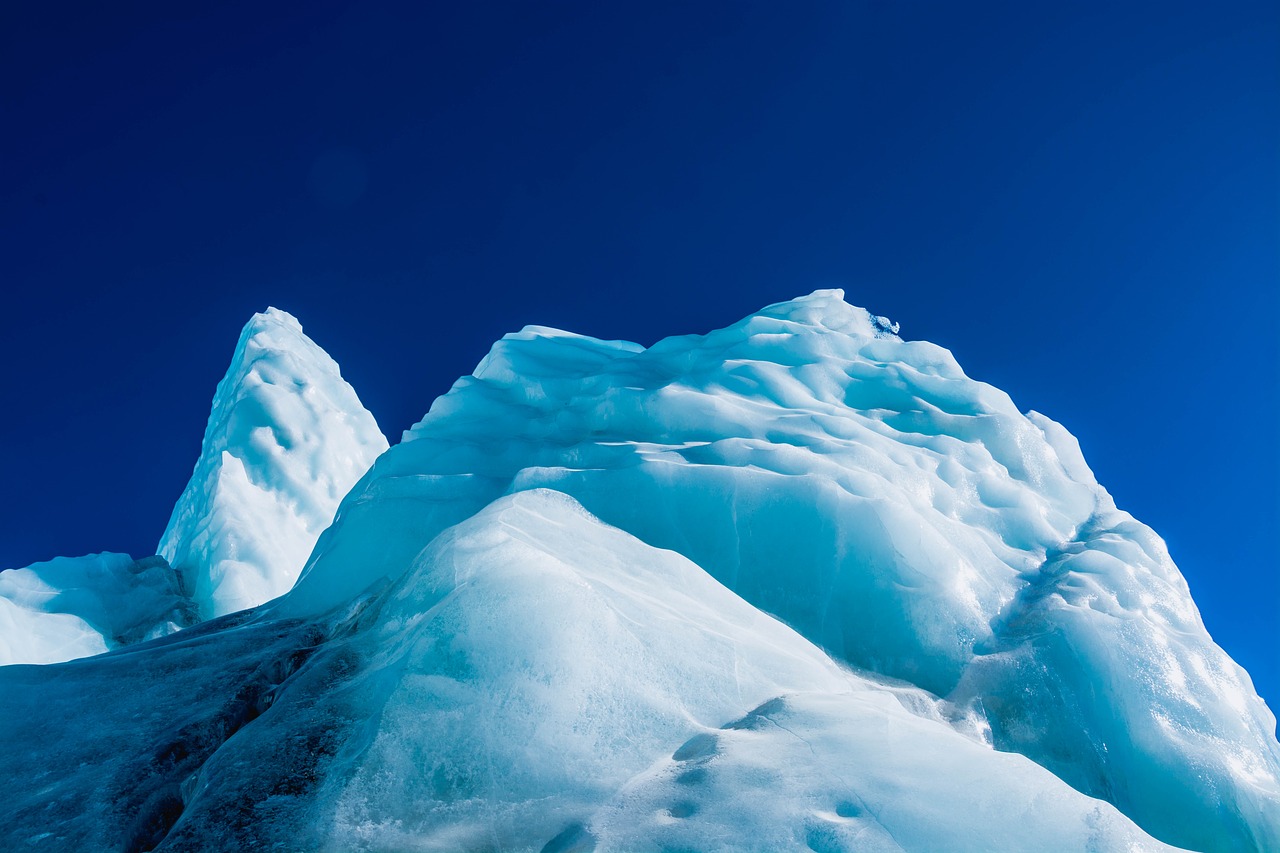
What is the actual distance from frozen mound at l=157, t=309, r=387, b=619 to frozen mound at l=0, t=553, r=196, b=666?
698 mm

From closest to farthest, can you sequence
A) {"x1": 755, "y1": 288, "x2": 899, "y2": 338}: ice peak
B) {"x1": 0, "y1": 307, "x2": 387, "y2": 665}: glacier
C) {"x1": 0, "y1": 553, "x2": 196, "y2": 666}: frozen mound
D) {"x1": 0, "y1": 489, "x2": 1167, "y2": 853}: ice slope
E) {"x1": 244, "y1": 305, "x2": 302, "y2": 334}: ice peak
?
1. {"x1": 0, "y1": 489, "x2": 1167, "y2": 853}: ice slope
2. {"x1": 755, "y1": 288, "x2": 899, "y2": 338}: ice peak
3. {"x1": 0, "y1": 553, "x2": 196, "y2": 666}: frozen mound
4. {"x1": 0, "y1": 307, "x2": 387, "y2": 665}: glacier
5. {"x1": 244, "y1": 305, "x2": 302, "y2": 334}: ice peak

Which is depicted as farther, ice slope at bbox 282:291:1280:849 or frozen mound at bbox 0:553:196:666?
frozen mound at bbox 0:553:196:666

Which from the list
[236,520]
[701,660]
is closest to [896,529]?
[701,660]

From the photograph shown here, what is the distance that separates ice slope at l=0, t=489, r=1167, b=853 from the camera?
10.0 ft

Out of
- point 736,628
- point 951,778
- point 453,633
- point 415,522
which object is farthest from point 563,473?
point 951,778

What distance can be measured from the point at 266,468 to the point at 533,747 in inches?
621

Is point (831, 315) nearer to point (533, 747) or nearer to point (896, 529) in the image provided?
point (896, 529)

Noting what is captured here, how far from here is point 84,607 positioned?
13234 millimetres

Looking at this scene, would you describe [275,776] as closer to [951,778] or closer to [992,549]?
[951,778]

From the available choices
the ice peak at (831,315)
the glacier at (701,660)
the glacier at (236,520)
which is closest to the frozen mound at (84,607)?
the glacier at (236,520)

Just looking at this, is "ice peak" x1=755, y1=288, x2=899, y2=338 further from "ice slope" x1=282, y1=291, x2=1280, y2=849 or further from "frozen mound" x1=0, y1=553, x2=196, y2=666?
"frozen mound" x1=0, y1=553, x2=196, y2=666

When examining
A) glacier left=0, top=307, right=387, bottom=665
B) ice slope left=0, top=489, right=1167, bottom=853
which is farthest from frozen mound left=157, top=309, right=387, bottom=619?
ice slope left=0, top=489, right=1167, bottom=853

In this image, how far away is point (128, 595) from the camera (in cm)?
1407

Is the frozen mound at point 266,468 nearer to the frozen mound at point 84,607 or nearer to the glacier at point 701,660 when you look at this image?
the frozen mound at point 84,607
